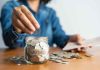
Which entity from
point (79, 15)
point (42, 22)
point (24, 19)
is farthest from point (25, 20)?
point (79, 15)

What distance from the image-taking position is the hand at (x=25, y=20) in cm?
78

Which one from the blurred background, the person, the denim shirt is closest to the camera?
the person

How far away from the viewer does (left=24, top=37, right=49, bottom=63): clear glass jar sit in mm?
847

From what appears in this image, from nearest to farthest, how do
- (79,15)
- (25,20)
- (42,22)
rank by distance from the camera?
(25,20)
(42,22)
(79,15)

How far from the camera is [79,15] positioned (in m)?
1.97

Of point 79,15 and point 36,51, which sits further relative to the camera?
point 79,15

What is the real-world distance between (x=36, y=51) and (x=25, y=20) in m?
0.12

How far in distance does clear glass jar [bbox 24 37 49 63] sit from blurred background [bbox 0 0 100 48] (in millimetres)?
1069

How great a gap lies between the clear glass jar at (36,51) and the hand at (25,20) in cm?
6

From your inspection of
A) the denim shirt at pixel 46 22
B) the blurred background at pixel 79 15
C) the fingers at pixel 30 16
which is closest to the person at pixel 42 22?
the denim shirt at pixel 46 22

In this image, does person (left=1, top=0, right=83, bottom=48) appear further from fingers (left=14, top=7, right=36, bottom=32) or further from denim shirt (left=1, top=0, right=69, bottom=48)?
fingers (left=14, top=7, right=36, bottom=32)

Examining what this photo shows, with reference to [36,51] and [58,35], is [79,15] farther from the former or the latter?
[36,51]

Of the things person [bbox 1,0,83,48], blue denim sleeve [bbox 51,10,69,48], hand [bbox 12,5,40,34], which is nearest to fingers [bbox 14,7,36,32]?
hand [bbox 12,5,40,34]

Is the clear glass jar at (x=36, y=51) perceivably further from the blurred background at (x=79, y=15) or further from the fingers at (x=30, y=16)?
the blurred background at (x=79, y=15)
